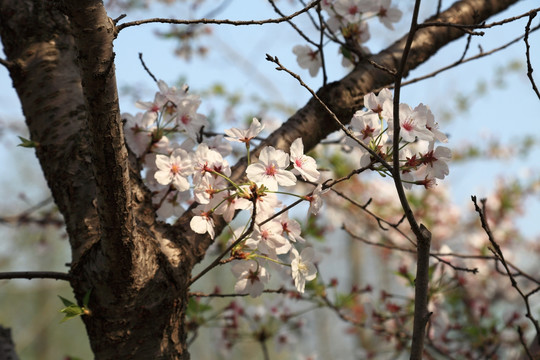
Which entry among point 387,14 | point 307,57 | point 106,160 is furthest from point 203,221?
point 387,14

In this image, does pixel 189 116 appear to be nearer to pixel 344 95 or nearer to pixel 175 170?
pixel 175 170

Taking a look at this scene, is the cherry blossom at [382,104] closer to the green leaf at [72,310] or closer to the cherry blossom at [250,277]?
the cherry blossom at [250,277]

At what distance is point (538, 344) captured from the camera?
1.21 meters

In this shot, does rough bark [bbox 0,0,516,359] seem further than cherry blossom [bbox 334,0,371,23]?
No

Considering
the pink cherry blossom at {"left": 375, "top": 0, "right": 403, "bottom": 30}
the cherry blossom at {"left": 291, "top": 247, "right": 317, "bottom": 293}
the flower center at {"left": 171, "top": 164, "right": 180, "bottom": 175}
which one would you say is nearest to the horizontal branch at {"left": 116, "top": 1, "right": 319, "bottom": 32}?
the flower center at {"left": 171, "top": 164, "right": 180, "bottom": 175}

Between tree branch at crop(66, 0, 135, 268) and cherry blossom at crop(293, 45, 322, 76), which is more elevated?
cherry blossom at crop(293, 45, 322, 76)

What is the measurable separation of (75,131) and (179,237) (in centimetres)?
35

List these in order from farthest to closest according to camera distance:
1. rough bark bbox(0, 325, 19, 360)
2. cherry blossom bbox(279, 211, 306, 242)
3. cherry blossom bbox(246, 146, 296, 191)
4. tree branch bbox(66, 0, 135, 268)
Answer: rough bark bbox(0, 325, 19, 360) < cherry blossom bbox(279, 211, 306, 242) < cherry blossom bbox(246, 146, 296, 191) < tree branch bbox(66, 0, 135, 268)

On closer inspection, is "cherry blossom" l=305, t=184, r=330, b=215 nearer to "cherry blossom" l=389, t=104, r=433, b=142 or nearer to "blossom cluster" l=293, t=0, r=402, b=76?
"cherry blossom" l=389, t=104, r=433, b=142

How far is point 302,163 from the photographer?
0.86 m

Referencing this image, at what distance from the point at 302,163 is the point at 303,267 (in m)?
0.22

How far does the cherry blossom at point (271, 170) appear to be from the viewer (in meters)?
0.80

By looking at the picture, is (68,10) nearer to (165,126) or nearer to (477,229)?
(165,126)

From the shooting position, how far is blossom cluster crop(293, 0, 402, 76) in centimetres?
125
